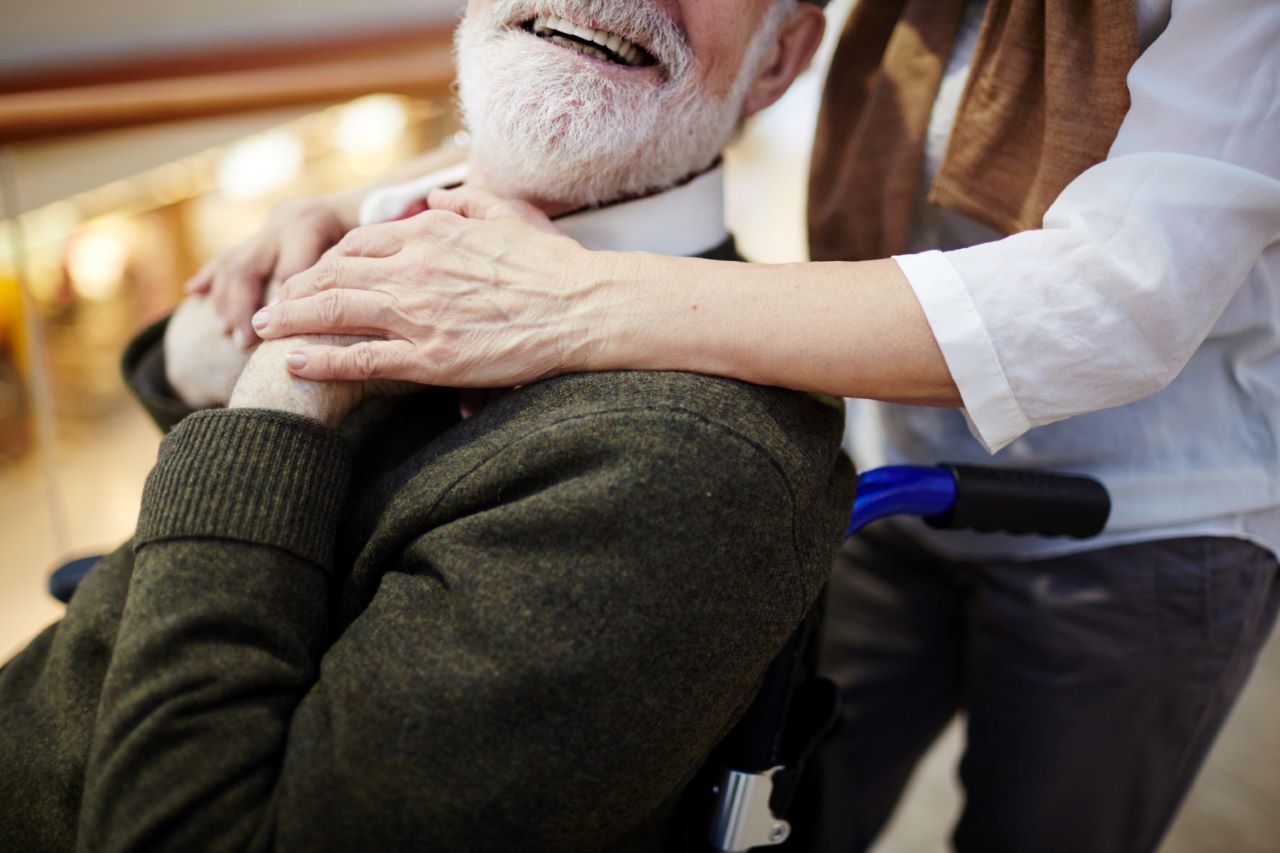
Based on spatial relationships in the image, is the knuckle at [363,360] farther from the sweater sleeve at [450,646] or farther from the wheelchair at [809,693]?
the wheelchair at [809,693]

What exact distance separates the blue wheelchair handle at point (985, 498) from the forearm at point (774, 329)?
5.6 inches

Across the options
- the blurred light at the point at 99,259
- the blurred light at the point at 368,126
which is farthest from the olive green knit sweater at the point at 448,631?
the blurred light at the point at 368,126

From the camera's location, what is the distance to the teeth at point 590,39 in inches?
35.0

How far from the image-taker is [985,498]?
2.71 feet

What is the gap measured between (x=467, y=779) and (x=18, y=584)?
161 cm

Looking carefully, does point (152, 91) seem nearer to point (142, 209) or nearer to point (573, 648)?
point (142, 209)

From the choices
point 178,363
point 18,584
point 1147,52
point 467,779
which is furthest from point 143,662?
point 18,584

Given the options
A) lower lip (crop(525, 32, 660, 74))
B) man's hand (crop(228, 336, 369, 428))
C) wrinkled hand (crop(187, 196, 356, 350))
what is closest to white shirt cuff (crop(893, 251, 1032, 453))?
lower lip (crop(525, 32, 660, 74))

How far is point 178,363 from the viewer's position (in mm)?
1074

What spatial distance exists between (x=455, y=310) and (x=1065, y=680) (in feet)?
2.67

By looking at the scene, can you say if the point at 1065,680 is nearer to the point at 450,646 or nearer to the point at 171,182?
the point at 450,646

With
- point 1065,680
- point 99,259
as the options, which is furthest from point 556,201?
point 99,259

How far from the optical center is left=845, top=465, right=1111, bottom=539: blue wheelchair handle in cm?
83

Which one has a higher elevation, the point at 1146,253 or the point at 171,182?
the point at 1146,253
